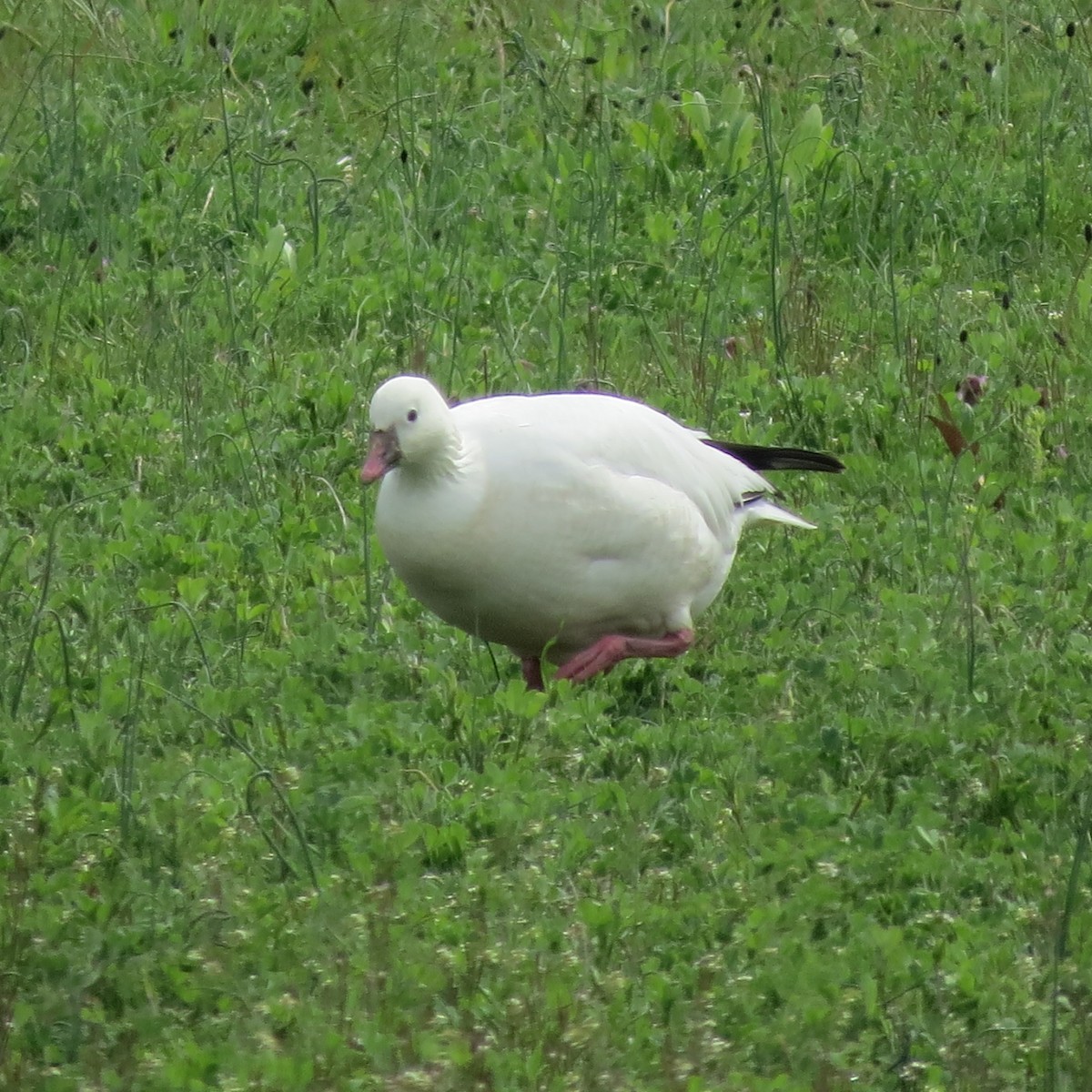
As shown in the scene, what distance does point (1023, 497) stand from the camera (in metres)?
6.37

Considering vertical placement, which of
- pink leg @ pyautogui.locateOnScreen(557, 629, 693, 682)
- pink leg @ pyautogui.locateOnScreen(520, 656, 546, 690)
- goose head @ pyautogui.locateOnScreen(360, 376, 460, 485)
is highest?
goose head @ pyautogui.locateOnScreen(360, 376, 460, 485)

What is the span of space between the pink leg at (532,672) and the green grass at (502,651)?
0.13 m

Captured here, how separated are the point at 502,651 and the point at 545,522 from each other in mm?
849

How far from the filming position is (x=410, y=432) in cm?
482

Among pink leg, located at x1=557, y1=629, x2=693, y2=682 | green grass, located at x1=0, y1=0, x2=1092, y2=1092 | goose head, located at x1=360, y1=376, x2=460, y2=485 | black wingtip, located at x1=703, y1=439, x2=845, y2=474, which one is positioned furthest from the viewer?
black wingtip, located at x1=703, y1=439, x2=845, y2=474

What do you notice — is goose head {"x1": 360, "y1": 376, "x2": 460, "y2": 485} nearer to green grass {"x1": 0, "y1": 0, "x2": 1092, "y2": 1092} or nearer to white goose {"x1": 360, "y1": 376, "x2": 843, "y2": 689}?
white goose {"x1": 360, "y1": 376, "x2": 843, "y2": 689}

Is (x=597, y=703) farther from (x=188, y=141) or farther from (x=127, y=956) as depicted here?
(x=188, y=141)

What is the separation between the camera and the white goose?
4.86 meters

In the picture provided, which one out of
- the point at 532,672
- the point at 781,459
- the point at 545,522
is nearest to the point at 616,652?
the point at 532,672

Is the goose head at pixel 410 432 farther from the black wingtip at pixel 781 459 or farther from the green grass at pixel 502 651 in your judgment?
the black wingtip at pixel 781 459

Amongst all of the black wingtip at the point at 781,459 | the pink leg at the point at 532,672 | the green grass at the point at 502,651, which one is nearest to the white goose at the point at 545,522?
the pink leg at the point at 532,672

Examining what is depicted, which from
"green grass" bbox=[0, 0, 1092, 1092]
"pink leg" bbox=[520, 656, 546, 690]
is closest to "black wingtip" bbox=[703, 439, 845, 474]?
"green grass" bbox=[0, 0, 1092, 1092]

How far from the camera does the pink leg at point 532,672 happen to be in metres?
5.43

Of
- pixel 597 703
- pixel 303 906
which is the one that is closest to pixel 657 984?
pixel 303 906
